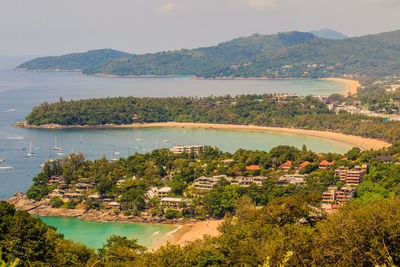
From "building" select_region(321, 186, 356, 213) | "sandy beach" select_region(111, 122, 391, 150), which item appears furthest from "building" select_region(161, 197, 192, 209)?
"sandy beach" select_region(111, 122, 391, 150)

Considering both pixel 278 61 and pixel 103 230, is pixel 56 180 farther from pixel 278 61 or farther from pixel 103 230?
pixel 278 61

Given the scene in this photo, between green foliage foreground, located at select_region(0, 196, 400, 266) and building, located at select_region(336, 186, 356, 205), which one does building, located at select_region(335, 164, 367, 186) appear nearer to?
building, located at select_region(336, 186, 356, 205)

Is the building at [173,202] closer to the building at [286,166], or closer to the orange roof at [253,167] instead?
the orange roof at [253,167]

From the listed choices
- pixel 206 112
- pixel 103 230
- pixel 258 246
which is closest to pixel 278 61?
pixel 206 112

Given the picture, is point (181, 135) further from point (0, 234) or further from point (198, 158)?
point (0, 234)

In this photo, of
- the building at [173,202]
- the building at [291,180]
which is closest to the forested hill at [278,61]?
the building at [291,180]

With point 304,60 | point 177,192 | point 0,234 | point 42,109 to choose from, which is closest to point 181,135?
point 42,109
